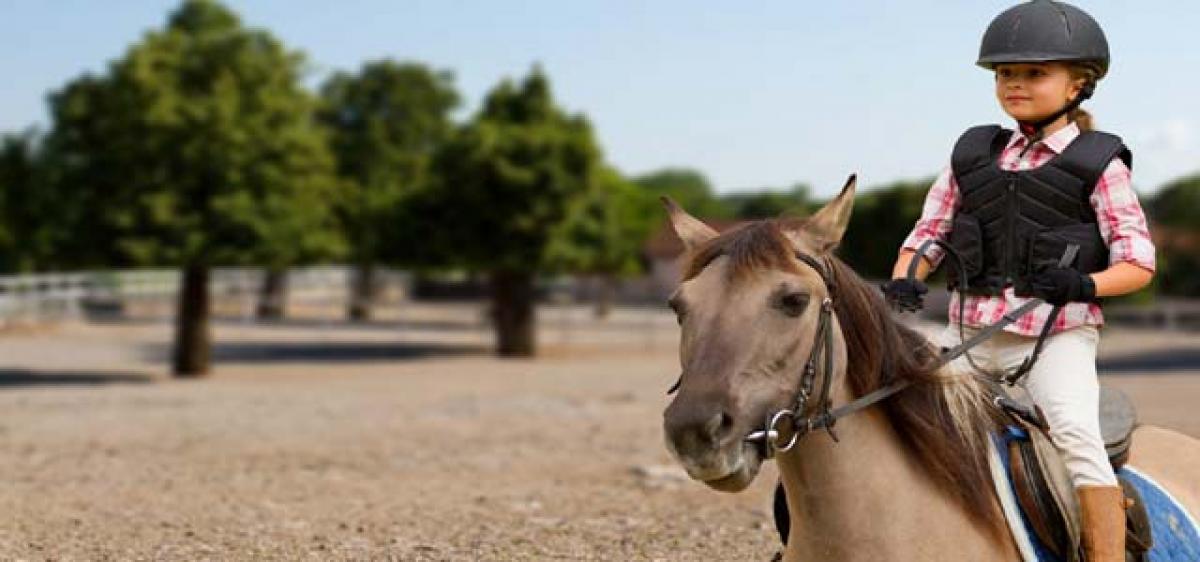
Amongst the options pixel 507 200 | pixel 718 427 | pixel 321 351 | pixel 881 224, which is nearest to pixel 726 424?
pixel 718 427

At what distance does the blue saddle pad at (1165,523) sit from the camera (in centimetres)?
430

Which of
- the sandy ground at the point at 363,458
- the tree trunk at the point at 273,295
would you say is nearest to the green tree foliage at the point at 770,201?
the tree trunk at the point at 273,295

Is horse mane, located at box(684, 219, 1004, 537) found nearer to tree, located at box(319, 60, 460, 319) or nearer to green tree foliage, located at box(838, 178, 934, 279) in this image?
tree, located at box(319, 60, 460, 319)

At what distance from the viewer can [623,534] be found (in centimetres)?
846

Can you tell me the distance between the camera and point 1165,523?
437 centimetres

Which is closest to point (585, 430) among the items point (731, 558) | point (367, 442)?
point (367, 442)

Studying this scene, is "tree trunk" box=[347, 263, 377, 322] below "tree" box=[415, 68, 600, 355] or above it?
below

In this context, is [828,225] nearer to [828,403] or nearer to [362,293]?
[828,403]

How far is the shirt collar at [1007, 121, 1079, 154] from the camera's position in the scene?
418 cm

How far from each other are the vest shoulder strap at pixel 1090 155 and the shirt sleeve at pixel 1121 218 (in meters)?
0.03

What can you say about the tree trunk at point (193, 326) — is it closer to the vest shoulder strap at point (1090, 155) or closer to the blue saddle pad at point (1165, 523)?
the blue saddle pad at point (1165, 523)

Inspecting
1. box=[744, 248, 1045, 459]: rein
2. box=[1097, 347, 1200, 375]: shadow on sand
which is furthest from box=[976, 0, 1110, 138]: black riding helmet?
box=[1097, 347, 1200, 375]: shadow on sand

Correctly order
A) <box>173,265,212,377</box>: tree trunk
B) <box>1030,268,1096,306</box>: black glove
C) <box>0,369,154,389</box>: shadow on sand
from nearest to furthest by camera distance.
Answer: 1. <box>1030,268,1096,306</box>: black glove
2. <box>0,369,154,389</box>: shadow on sand
3. <box>173,265,212,377</box>: tree trunk

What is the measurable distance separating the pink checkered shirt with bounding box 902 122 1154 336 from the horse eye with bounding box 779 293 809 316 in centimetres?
102
